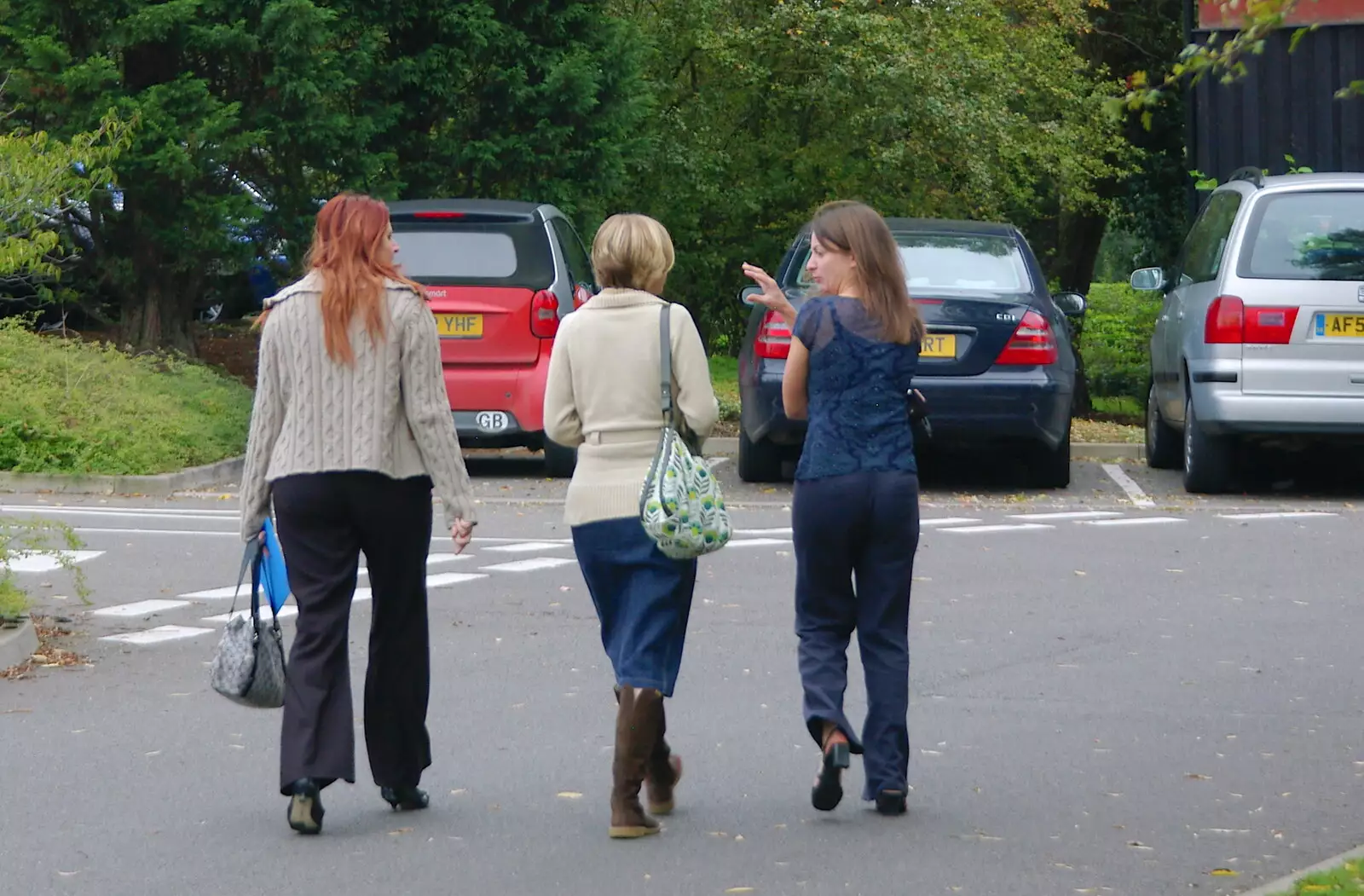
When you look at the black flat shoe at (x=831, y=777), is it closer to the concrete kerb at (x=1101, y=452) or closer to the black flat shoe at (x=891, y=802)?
the black flat shoe at (x=891, y=802)

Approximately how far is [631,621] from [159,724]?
2.21 metres

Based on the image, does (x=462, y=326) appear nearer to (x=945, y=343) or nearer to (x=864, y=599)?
(x=945, y=343)

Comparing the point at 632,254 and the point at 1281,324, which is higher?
the point at 632,254

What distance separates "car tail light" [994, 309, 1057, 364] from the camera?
1373cm

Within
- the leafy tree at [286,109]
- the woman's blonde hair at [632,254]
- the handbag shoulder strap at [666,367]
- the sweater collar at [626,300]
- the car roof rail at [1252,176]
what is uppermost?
the leafy tree at [286,109]

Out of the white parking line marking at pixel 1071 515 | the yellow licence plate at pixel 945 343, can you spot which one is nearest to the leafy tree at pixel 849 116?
the yellow licence plate at pixel 945 343

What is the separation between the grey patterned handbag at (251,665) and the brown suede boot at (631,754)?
95 cm

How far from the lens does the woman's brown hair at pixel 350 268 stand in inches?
222

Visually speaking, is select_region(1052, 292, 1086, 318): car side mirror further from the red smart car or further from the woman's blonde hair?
the woman's blonde hair

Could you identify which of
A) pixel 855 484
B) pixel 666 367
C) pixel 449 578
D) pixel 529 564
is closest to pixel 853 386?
pixel 855 484

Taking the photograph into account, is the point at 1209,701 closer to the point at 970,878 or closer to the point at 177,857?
the point at 970,878

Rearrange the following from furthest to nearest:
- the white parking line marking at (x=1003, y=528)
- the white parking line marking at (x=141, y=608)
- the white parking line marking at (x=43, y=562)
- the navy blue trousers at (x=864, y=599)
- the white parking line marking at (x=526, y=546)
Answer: the white parking line marking at (x=1003, y=528)
the white parking line marking at (x=526, y=546)
the white parking line marking at (x=43, y=562)
the white parking line marking at (x=141, y=608)
the navy blue trousers at (x=864, y=599)

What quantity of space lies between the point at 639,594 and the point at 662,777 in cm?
56

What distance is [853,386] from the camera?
19.2 feet
